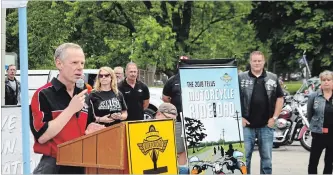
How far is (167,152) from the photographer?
12.5 ft

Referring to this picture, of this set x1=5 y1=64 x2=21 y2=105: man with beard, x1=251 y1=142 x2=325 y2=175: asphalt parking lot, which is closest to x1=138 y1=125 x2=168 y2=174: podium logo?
x1=251 y1=142 x2=325 y2=175: asphalt parking lot

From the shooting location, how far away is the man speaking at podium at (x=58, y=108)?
3.21 meters

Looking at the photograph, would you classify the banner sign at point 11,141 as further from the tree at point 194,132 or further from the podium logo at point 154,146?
the podium logo at point 154,146

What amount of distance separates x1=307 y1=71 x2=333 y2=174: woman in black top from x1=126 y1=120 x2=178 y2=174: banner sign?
153 inches

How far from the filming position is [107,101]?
23.0 feet

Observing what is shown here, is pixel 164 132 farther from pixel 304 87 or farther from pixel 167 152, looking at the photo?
pixel 304 87

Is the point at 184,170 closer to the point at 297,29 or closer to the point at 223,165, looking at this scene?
the point at 223,165

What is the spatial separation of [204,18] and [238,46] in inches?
82.0

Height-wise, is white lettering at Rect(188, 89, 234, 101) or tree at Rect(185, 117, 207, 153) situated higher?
white lettering at Rect(188, 89, 234, 101)

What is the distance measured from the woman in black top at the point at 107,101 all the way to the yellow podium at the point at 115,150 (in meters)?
3.22

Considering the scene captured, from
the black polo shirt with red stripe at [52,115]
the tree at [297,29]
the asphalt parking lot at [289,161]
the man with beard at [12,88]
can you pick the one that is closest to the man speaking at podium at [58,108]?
the black polo shirt with red stripe at [52,115]

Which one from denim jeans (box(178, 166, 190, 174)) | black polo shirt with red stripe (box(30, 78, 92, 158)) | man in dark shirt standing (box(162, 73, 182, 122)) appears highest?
man in dark shirt standing (box(162, 73, 182, 122))

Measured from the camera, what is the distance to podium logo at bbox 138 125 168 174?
3623 millimetres

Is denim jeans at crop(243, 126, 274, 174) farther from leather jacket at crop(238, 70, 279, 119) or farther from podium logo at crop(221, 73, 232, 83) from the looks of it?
podium logo at crop(221, 73, 232, 83)
